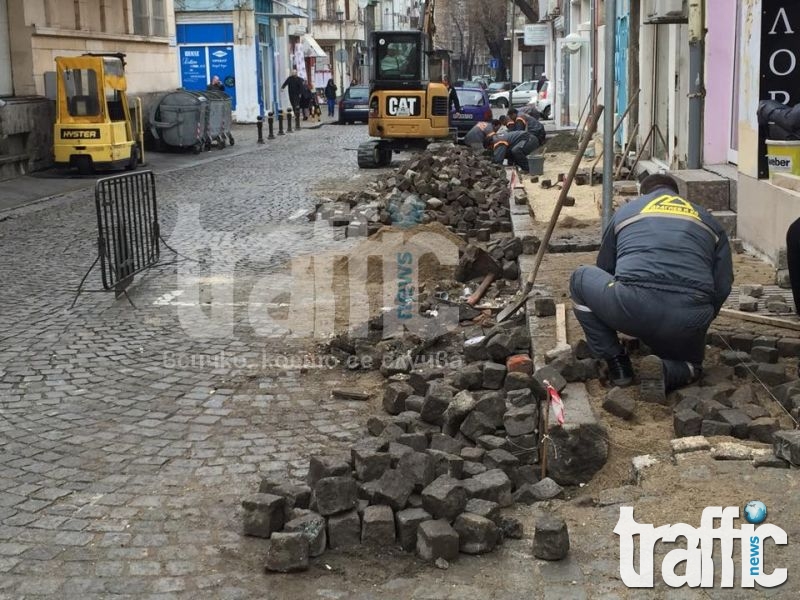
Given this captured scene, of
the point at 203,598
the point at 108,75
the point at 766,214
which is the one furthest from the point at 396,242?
the point at 108,75

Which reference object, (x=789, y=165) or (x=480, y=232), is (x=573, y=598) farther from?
(x=480, y=232)

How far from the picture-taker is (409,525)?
4277 mm

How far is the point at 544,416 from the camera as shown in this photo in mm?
5410

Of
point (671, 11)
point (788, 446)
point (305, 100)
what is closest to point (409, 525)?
point (788, 446)

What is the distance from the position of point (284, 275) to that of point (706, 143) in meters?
5.58

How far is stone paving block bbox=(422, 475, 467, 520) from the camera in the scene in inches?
169

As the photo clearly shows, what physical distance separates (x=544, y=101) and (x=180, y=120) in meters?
20.9

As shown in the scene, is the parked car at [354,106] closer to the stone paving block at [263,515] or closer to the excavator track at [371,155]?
the excavator track at [371,155]

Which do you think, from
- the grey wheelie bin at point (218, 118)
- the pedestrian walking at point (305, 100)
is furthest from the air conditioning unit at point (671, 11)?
the pedestrian walking at point (305, 100)

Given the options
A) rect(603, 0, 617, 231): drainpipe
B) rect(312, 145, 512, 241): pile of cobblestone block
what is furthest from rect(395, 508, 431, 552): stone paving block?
rect(312, 145, 512, 241): pile of cobblestone block

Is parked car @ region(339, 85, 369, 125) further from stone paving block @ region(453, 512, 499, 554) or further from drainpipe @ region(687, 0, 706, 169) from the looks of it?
stone paving block @ region(453, 512, 499, 554)

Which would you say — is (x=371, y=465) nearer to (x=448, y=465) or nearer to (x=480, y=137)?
(x=448, y=465)

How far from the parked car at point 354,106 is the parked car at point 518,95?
A: 528 inches

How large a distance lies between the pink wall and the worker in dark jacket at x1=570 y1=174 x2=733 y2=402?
6.68 metres
